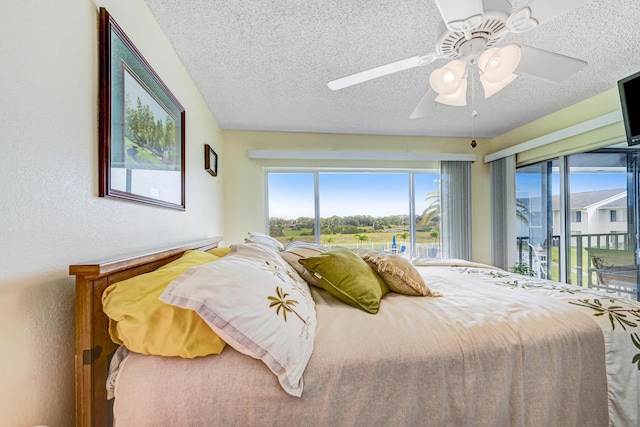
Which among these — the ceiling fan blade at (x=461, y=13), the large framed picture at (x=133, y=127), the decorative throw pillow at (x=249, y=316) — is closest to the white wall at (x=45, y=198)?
the large framed picture at (x=133, y=127)

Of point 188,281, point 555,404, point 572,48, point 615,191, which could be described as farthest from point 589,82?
point 188,281

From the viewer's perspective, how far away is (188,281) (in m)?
0.85

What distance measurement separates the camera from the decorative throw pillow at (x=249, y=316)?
0.82m

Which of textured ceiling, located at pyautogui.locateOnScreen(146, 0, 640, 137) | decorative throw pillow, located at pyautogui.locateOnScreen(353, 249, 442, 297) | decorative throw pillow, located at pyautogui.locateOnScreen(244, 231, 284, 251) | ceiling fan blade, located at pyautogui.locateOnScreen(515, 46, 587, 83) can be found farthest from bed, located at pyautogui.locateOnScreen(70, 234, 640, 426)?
textured ceiling, located at pyautogui.locateOnScreen(146, 0, 640, 137)

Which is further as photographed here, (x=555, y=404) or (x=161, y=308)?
(x=555, y=404)

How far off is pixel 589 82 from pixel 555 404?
2.64 m

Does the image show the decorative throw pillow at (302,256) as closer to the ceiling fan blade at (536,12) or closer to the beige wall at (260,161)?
the ceiling fan blade at (536,12)

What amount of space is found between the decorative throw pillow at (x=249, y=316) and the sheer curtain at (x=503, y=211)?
11.6 feet

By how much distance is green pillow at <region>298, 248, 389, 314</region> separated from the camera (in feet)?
4.23

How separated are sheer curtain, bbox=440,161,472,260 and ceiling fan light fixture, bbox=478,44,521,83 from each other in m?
2.55

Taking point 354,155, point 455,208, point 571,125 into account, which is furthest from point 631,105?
point 354,155

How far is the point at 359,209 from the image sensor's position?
374 centimetres

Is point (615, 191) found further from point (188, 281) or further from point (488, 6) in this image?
point (188, 281)

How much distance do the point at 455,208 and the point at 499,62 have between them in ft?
9.00
